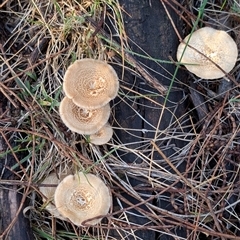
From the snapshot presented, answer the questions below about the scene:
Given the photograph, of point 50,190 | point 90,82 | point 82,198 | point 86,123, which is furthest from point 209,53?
point 50,190

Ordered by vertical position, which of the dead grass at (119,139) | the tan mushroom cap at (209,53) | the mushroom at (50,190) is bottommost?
the mushroom at (50,190)

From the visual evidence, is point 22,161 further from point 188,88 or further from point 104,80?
point 188,88

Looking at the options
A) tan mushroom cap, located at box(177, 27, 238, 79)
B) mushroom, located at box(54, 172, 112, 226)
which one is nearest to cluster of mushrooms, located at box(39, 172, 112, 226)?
A: mushroom, located at box(54, 172, 112, 226)

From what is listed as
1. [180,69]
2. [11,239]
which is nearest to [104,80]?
[180,69]

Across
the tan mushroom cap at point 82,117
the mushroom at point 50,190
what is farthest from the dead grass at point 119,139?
the tan mushroom cap at point 82,117

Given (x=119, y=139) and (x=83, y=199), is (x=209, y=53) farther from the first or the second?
(x=83, y=199)

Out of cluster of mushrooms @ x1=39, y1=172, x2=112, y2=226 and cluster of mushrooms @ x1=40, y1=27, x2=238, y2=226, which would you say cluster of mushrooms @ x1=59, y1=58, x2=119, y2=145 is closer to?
cluster of mushrooms @ x1=40, y1=27, x2=238, y2=226

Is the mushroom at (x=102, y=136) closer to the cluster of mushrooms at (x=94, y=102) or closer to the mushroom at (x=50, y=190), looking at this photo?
the cluster of mushrooms at (x=94, y=102)
